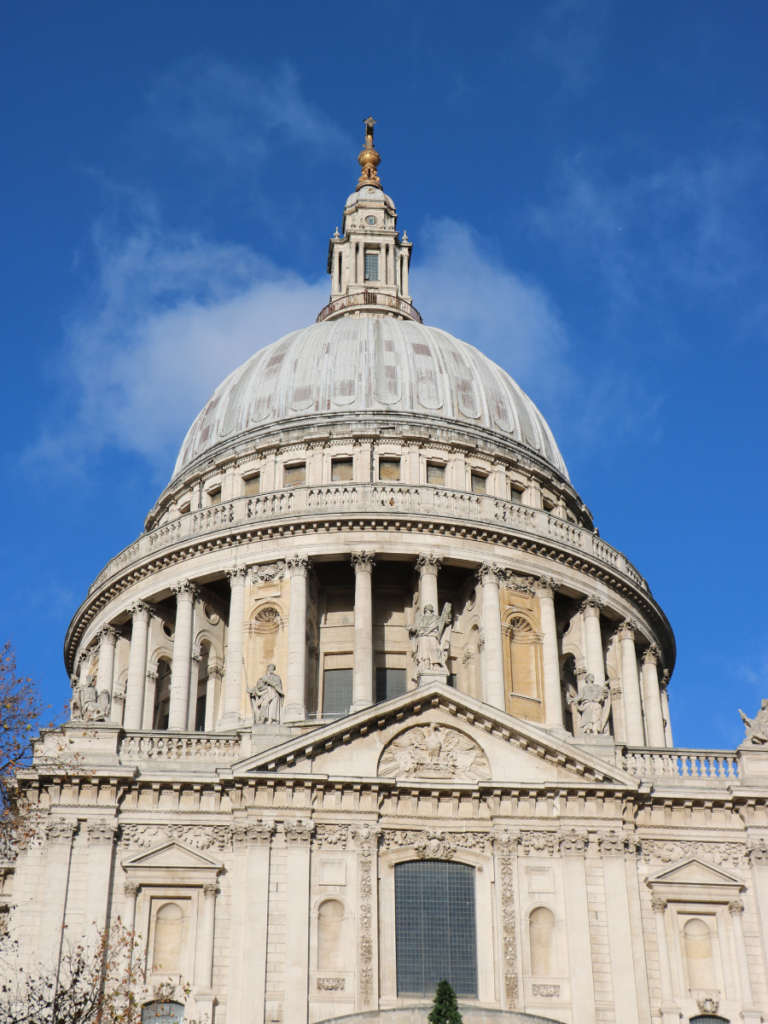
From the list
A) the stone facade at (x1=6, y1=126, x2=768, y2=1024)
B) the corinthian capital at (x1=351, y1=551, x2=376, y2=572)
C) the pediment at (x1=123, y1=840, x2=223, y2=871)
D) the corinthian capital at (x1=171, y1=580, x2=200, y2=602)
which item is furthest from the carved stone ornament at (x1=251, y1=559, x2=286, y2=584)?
the pediment at (x1=123, y1=840, x2=223, y2=871)

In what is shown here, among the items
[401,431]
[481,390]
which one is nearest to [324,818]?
[401,431]

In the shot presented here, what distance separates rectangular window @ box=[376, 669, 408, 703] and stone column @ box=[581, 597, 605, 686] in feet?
23.8

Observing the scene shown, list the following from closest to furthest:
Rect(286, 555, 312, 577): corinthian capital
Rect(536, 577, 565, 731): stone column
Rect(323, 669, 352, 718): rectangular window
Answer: Rect(536, 577, 565, 731): stone column < Rect(323, 669, 352, 718): rectangular window < Rect(286, 555, 312, 577): corinthian capital

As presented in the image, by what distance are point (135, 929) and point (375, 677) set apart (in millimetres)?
17573

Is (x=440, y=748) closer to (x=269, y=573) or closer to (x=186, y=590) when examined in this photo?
(x=269, y=573)

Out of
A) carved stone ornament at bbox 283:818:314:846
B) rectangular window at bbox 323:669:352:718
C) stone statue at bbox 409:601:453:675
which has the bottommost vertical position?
carved stone ornament at bbox 283:818:314:846

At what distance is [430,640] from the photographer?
43.0 meters

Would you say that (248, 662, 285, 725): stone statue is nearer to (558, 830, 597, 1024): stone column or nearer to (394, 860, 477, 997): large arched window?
(394, 860, 477, 997): large arched window

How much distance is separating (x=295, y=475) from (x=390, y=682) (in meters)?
10.2

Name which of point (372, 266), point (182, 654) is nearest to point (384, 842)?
point (182, 654)

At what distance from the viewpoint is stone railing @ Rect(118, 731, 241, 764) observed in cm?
4041

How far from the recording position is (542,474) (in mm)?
62000

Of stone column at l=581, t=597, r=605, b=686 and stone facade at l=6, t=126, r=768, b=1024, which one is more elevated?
stone column at l=581, t=597, r=605, b=686

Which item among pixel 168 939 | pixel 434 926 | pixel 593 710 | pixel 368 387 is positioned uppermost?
pixel 368 387
